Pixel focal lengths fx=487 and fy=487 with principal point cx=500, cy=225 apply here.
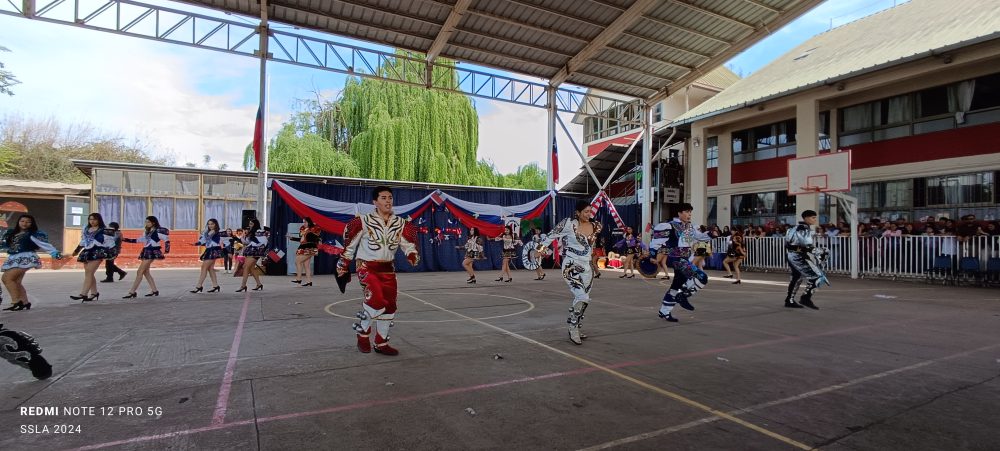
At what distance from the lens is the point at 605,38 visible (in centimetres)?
1650

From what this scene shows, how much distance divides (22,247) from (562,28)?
14724 millimetres

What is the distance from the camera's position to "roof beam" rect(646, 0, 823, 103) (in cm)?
1523

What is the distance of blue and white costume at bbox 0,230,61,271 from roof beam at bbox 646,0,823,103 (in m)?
19.4

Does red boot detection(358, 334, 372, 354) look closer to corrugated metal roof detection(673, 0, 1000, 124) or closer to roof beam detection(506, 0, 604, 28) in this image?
roof beam detection(506, 0, 604, 28)

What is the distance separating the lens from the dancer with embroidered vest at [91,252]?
372 inches

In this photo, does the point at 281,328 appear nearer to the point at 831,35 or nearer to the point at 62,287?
the point at 62,287

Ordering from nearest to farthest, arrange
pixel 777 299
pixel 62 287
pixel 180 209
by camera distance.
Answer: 1. pixel 777 299
2. pixel 62 287
3. pixel 180 209

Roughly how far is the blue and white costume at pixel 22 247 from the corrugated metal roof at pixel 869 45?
21340mm

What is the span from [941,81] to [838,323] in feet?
45.8

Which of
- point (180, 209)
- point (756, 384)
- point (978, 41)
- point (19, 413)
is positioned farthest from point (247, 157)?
point (978, 41)

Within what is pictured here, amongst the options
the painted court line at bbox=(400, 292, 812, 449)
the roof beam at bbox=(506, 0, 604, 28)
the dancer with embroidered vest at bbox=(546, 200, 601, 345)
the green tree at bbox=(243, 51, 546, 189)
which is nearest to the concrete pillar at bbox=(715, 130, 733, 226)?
the roof beam at bbox=(506, 0, 604, 28)

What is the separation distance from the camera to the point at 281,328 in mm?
6730

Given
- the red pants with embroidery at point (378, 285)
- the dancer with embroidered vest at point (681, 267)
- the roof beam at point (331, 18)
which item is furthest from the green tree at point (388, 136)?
the red pants with embroidery at point (378, 285)

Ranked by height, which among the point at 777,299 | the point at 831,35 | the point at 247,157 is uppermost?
the point at 831,35
